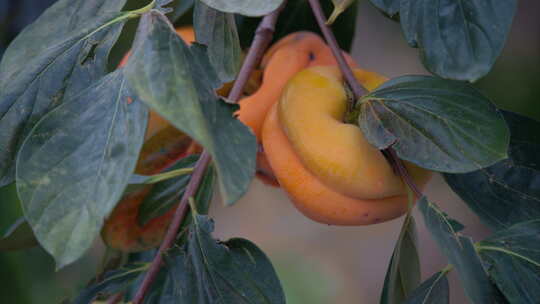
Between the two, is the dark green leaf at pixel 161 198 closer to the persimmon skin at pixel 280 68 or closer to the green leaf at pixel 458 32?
the persimmon skin at pixel 280 68

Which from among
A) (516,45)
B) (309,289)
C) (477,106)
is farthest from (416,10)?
(309,289)

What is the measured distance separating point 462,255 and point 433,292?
72mm

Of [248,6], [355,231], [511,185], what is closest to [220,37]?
[248,6]

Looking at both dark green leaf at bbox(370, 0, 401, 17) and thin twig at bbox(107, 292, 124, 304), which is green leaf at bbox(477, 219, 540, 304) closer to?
dark green leaf at bbox(370, 0, 401, 17)

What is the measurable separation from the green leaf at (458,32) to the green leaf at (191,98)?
0.19m

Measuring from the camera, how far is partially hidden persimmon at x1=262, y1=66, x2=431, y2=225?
0.64m

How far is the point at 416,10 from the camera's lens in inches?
24.2

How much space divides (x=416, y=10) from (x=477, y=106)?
A: 0.34 ft

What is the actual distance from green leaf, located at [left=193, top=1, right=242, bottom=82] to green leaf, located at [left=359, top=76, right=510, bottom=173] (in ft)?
0.46

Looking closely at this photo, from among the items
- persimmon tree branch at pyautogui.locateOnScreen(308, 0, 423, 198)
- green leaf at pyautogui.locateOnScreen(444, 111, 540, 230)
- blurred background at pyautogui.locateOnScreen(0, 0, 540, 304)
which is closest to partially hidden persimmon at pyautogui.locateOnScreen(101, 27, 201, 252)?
persimmon tree branch at pyautogui.locateOnScreen(308, 0, 423, 198)

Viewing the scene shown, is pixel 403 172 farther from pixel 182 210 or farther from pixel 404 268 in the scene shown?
pixel 182 210

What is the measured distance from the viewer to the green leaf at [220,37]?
0.68 metres

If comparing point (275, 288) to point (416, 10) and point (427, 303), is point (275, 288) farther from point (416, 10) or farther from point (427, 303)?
point (416, 10)

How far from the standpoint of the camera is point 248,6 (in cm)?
56
